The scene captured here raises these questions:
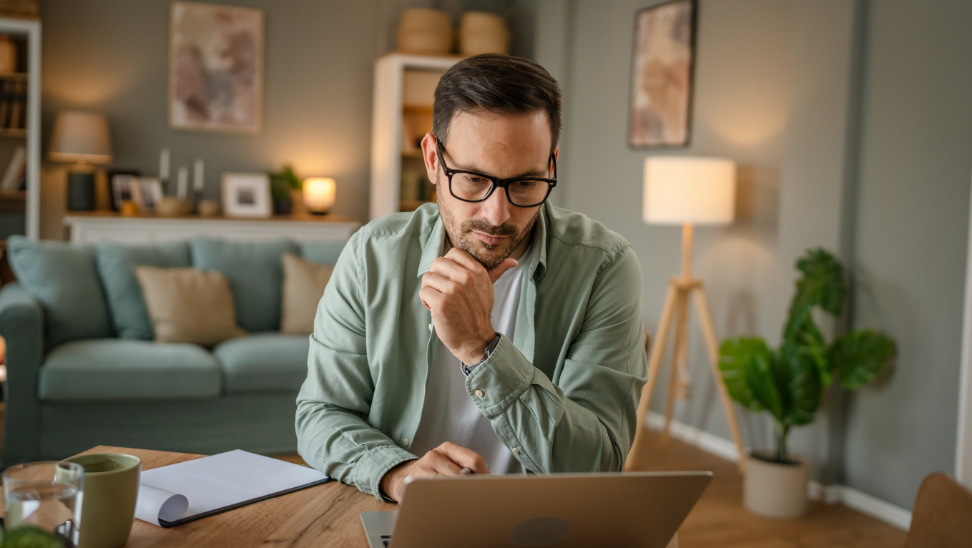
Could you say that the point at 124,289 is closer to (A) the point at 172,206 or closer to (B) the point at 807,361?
(A) the point at 172,206

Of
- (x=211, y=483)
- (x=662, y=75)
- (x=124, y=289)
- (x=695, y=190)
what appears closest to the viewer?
(x=211, y=483)

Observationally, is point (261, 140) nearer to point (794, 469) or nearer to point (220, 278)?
point (220, 278)

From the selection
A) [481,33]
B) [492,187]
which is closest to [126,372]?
[492,187]

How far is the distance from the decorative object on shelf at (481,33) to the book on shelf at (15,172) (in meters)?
2.74

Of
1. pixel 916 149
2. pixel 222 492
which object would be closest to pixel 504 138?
pixel 222 492

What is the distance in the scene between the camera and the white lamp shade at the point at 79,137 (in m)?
4.62

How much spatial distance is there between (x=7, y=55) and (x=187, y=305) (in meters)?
2.25

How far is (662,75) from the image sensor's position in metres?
4.10

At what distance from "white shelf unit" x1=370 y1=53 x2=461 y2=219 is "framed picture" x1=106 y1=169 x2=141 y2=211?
1.55m

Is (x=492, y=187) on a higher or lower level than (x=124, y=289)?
higher

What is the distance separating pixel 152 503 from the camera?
922 mm

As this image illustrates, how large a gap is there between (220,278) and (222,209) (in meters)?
1.73

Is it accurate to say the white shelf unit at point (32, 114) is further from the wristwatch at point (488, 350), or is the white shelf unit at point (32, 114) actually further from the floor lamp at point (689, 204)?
the wristwatch at point (488, 350)

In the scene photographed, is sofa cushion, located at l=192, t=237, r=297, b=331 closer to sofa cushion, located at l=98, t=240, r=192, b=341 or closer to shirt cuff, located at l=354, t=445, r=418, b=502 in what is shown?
sofa cushion, located at l=98, t=240, r=192, b=341
